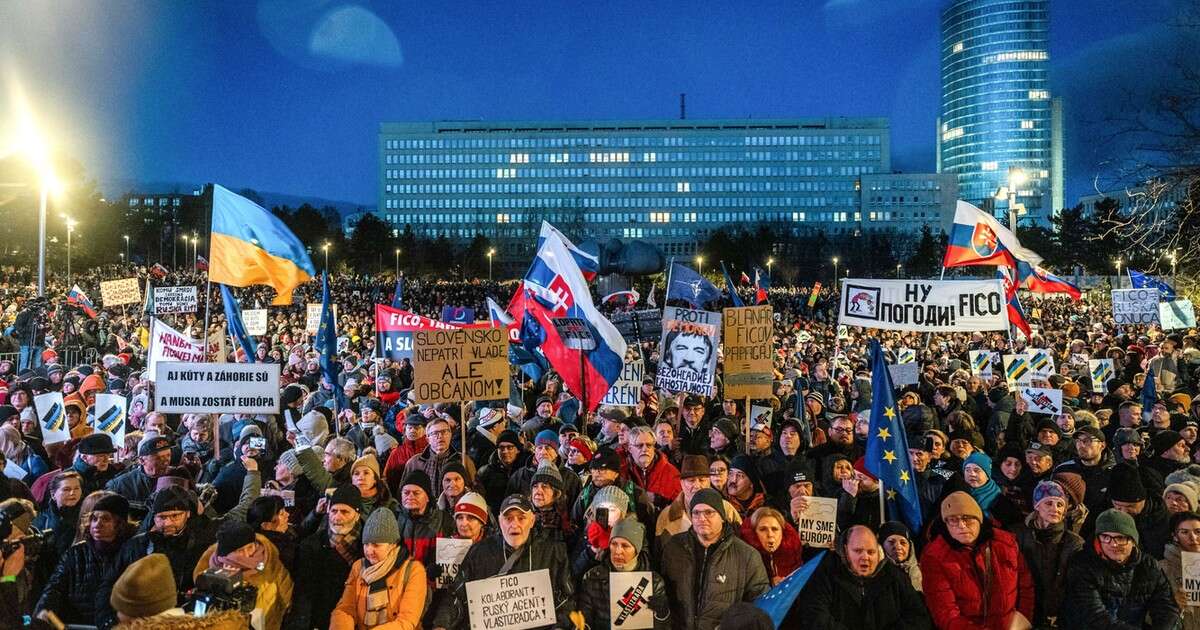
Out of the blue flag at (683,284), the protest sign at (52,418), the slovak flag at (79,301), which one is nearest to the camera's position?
the protest sign at (52,418)

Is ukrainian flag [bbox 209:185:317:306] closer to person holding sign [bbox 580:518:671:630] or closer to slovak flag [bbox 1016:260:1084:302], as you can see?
person holding sign [bbox 580:518:671:630]

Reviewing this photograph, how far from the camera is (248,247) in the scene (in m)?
8.88

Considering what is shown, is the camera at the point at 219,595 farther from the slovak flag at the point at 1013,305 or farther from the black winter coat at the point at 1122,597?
the slovak flag at the point at 1013,305

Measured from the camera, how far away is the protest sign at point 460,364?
A: 727 cm

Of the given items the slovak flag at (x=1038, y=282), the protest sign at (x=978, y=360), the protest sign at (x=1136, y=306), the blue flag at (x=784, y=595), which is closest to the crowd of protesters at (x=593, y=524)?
the blue flag at (x=784, y=595)

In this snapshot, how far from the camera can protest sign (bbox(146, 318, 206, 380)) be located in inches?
376

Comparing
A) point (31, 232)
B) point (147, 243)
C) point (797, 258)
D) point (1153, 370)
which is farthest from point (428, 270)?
point (1153, 370)

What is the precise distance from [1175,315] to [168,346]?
1563cm

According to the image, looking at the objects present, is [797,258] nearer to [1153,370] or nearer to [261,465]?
[1153,370]

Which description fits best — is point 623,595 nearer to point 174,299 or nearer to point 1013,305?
point 1013,305

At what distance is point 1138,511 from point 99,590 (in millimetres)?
6018

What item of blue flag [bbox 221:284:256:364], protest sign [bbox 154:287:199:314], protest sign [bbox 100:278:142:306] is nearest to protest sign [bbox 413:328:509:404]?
blue flag [bbox 221:284:256:364]

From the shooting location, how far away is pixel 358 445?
28.2 feet

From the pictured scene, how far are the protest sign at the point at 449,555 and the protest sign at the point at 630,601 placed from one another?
103cm
